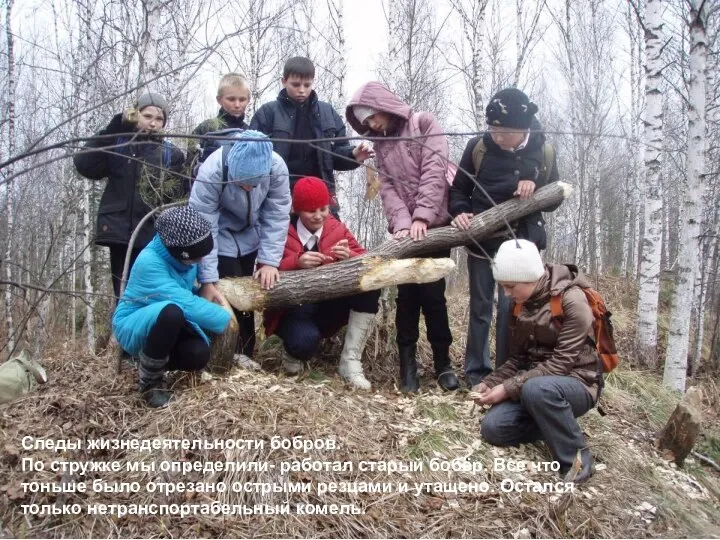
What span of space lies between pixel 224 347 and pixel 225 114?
1.83 metres

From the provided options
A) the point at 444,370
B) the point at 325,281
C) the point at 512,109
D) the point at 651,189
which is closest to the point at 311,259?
the point at 325,281

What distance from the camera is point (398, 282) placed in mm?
3631

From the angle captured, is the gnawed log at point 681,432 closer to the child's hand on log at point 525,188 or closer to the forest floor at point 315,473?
the forest floor at point 315,473

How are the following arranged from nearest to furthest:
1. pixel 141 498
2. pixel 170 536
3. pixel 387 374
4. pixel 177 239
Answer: pixel 170 536, pixel 141 498, pixel 177 239, pixel 387 374

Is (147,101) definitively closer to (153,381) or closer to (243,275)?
(243,275)

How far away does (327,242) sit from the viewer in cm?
389

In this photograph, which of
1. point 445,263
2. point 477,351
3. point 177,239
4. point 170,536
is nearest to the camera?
point 170,536

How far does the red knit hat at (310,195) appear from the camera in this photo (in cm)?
375

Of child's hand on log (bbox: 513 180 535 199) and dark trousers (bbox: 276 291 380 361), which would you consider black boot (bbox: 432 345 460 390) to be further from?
child's hand on log (bbox: 513 180 535 199)

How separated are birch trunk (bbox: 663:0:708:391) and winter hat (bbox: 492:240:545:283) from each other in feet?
7.89

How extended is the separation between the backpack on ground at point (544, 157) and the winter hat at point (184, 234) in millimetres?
2071

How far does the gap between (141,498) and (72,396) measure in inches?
45.6

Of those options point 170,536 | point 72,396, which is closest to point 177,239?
point 72,396

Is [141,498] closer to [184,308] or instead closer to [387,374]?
[184,308]
